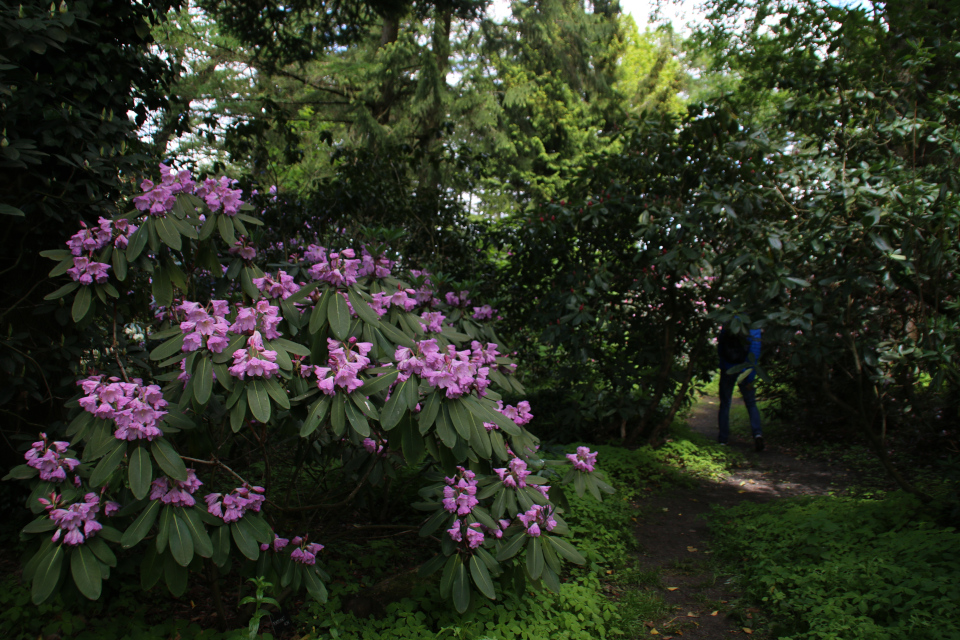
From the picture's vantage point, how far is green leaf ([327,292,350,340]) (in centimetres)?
211

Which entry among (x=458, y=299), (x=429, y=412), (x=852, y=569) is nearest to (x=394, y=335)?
(x=429, y=412)

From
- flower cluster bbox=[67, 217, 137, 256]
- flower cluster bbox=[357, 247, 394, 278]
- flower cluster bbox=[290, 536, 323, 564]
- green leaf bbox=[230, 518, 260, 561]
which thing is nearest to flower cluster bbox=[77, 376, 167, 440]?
green leaf bbox=[230, 518, 260, 561]

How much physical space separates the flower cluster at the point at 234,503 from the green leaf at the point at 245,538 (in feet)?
0.09

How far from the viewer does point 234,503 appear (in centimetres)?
214

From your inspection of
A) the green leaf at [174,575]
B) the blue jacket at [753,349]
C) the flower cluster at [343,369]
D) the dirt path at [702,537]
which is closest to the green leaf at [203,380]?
the flower cluster at [343,369]

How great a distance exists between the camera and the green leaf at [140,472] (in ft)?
5.89

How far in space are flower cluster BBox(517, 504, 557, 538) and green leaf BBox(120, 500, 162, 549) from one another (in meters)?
1.40

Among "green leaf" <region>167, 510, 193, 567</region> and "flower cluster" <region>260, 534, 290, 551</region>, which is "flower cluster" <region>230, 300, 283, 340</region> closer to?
"green leaf" <region>167, 510, 193, 567</region>

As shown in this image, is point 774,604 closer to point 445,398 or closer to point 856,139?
point 445,398

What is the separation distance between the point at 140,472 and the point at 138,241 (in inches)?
35.3

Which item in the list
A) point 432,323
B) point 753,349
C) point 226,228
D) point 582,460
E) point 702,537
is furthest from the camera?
point 753,349

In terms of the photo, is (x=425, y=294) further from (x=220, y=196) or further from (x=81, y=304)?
(x=81, y=304)

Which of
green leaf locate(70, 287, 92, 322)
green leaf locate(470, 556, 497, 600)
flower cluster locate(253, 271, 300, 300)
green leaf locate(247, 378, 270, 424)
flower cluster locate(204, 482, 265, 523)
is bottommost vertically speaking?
green leaf locate(470, 556, 497, 600)

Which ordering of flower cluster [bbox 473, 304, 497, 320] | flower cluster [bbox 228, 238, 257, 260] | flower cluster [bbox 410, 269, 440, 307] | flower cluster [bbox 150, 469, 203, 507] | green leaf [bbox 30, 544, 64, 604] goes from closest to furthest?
green leaf [bbox 30, 544, 64, 604], flower cluster [bbox 150, 469, 203, 507], flower cluster [bbox 228, 238, 257, 260], flower cluster [bbox 410, 269, 440, 307], flower cluster [bbox 473, 304, 497, 320]
